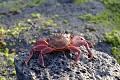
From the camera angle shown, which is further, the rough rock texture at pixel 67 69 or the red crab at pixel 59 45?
the red crab at pixel 59 45

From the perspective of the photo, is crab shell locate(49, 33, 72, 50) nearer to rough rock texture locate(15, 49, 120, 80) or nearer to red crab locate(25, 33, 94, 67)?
red crab locate(25, 33, 94, 67)

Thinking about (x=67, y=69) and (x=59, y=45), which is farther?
(x=59, y=45)

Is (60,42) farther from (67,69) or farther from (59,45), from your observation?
(67,69)

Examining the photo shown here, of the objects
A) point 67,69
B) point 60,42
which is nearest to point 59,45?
point 60,42

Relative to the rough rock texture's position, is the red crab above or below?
above

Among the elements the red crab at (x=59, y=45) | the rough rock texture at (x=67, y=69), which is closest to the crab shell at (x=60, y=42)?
the red crab at (x=59, y=45)

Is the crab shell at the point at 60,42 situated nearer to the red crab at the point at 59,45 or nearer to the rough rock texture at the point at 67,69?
the red crab at the point at 59,45

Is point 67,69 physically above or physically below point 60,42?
below

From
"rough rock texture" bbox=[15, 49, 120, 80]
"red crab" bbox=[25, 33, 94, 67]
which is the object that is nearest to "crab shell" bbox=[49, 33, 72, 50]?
"red crab" bbox=[25, 33, 94, 67]

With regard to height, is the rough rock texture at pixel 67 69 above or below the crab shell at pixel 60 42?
below
